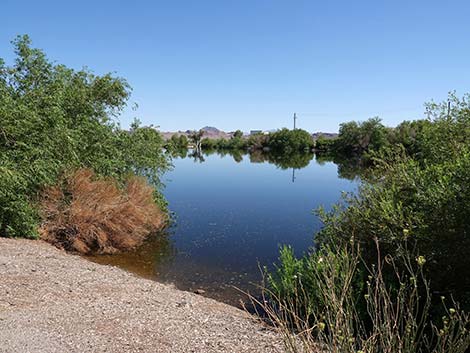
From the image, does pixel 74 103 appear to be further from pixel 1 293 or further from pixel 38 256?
pixel 1 293

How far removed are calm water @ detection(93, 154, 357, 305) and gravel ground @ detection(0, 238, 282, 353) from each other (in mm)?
1480

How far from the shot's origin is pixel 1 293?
6.03 metres

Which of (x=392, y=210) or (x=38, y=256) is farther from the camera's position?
(x=38, y=256)

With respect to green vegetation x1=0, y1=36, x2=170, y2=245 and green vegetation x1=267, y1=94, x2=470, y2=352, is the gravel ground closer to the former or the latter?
green vegetation x1=267, y1=94, x2=470, y2=352

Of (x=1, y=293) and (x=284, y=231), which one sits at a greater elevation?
(x=1, y=293)

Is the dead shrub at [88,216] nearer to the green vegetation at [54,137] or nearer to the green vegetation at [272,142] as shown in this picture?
the green vegetation at [54,137]

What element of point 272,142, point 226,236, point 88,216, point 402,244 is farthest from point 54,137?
point 272,142

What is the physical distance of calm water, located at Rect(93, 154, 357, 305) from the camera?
10.6 metres

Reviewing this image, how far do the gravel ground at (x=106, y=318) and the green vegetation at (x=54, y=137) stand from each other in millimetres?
3251

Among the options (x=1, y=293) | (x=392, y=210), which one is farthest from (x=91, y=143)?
(x=392, y=210)

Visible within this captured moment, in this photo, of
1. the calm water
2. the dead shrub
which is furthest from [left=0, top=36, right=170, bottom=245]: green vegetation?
the calm water

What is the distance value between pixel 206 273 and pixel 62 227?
479 cm

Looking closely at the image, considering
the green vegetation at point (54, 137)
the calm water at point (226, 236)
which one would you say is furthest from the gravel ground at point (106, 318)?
the green vegetation at point (54, 137)

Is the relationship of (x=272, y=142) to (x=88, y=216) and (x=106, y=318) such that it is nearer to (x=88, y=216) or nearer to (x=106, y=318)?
(x=88, y=216)
